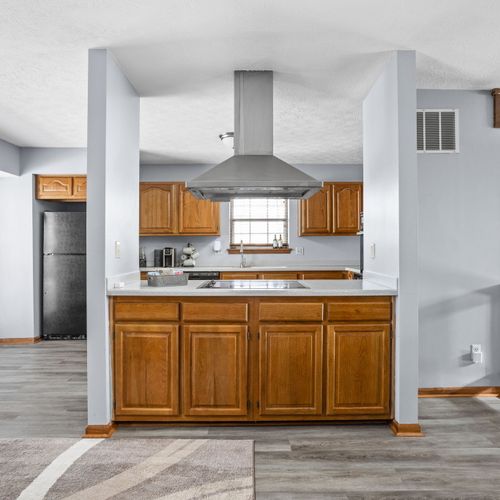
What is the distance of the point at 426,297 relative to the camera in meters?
3.71

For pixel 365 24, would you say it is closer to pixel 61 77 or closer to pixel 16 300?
pixel 61 77

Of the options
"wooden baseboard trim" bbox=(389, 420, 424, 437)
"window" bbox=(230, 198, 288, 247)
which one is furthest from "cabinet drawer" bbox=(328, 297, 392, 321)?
"window" bbox=(230, 198, 288, 247)

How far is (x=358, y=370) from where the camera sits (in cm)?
302

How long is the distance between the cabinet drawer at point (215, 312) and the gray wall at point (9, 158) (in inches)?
148

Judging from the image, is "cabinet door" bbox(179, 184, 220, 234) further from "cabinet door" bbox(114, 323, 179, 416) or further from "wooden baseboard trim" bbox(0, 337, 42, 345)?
"cabinet door" bbox(114, 323, 179, 416)

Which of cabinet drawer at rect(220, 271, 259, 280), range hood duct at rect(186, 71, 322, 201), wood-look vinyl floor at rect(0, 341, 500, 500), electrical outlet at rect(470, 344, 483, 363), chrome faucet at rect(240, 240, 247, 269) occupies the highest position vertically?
range hood duct at rect(186, 71, 322, 201)

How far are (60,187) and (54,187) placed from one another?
8 centimetres

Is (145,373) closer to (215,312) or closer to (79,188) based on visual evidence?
(215,312)

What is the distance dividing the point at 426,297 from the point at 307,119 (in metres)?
2.09

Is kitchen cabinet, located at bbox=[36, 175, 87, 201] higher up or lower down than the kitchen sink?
higher up

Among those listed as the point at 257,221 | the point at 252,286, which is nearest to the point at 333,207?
the point at 257,221

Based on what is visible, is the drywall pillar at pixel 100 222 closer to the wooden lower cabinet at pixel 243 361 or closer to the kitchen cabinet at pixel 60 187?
the wooden lower cabinet at pixel 243 361

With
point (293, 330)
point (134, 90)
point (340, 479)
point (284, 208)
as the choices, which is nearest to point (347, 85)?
point (134, 90)

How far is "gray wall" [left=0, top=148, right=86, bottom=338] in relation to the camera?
5.81 meters
